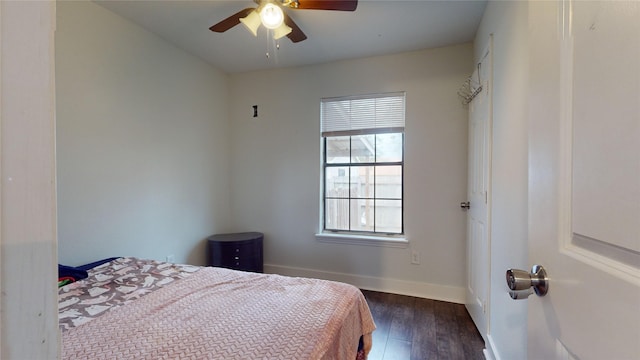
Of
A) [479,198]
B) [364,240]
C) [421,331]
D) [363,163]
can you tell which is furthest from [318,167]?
[421,331]

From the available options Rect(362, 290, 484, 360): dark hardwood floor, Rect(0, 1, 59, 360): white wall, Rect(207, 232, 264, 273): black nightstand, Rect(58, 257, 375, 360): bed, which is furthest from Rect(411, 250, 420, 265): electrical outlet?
Rect(0, 1, 59, 360): white wall

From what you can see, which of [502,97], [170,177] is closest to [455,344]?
[502,97]

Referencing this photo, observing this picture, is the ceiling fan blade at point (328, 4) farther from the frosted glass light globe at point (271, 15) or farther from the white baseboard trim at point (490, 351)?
the white baseboard trim at point (490, 351)

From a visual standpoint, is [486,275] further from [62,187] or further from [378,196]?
Result: [62,187]

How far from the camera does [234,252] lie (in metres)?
2.88

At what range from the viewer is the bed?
99 cm

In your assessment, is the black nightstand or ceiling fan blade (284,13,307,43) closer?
ceiling fan blade (284,13,307,43)

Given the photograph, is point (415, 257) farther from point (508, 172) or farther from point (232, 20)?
point (232, 20)

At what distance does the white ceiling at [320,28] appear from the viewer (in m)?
2.06

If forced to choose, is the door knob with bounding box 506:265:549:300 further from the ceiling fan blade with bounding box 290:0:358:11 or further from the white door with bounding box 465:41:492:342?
the ceiling fan blade with bounding box 290:0:358:11

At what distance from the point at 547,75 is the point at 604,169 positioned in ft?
0.94

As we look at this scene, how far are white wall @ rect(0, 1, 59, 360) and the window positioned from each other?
281cm

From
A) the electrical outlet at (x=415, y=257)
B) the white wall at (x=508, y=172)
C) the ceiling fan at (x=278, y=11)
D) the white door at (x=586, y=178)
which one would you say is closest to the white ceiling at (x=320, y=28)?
the ceiling fan at (x=278, y=11)

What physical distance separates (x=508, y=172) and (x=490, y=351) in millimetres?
1188
